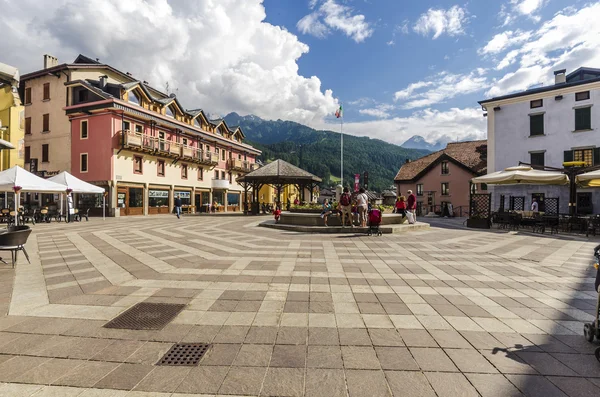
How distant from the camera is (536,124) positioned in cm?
2336

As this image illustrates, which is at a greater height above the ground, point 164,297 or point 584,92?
point 584,92

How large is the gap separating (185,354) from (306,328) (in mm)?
1383

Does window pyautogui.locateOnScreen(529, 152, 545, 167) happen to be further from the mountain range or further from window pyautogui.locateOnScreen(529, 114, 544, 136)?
the mountain range

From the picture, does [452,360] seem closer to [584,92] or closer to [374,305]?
[374,305]

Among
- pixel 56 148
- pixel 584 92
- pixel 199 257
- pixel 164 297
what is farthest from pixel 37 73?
pixel 584 92

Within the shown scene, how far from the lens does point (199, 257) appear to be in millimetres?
7328

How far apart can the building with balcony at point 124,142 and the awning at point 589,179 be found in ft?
101

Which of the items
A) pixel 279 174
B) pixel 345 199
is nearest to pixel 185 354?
→ pixel 345 199

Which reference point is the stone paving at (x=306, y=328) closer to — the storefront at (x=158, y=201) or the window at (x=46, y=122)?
the storefront at (x=158, y=201)

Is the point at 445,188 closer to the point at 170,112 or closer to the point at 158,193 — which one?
the point at 158,193

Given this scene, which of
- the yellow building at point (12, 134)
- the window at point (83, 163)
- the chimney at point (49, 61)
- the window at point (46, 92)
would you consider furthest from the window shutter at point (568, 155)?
the chimney at point (49, 61)

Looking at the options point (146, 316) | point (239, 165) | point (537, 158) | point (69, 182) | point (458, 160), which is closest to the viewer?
point (146, 316)

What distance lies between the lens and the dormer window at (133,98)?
86.4 feet

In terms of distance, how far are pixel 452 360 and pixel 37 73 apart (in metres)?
38.4
